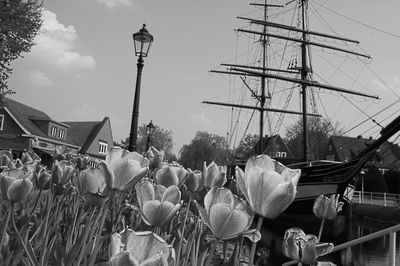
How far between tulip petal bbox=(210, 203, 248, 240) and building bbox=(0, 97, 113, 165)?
28708 millimetres

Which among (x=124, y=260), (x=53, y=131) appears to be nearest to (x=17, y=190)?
(x=124, y=260)

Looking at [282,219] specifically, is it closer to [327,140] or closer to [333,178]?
[333,178]

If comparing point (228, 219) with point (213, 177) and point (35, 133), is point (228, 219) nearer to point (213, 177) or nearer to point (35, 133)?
point (213, 177)

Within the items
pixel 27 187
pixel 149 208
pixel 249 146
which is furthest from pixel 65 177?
pixel 249 146

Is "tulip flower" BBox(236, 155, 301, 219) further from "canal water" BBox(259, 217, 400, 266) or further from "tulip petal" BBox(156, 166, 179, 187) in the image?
"canal water" BBox(259, 217, 400, 266)

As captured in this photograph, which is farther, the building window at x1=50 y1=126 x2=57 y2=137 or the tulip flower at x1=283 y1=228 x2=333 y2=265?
the building window at x1=50 y1=126 x2=57 y2=137

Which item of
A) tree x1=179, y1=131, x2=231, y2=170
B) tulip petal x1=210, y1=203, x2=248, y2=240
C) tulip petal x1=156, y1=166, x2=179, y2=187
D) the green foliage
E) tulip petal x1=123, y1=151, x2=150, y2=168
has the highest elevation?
tree x1=179, y1=131, x2=231, y2=170

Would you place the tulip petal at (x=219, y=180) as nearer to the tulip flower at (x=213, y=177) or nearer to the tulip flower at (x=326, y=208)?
the tulip flower at (x=213, y=177)

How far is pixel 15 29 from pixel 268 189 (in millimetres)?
18265

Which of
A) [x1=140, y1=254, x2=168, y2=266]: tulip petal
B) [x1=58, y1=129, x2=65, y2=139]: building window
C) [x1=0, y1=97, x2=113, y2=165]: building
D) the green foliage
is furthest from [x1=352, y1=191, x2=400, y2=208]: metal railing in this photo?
[x1=140, y1=254, x2=168, y2=266]: tulip petal

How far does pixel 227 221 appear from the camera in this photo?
0.99m

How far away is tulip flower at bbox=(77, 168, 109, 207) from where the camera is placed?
1510mm

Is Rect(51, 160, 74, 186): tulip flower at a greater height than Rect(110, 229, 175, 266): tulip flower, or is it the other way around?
Rect(51, 160, 74, 186): tulip flower

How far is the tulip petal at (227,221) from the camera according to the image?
983mm
